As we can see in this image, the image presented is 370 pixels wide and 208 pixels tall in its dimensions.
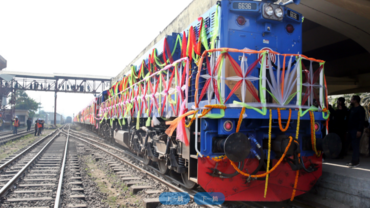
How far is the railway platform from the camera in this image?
4.75 meters

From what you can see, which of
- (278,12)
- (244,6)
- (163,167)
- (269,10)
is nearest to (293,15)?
(278,12)

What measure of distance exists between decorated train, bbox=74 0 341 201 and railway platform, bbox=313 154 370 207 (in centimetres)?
57

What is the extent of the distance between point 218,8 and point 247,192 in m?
3.19

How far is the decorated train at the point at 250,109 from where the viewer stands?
4.50 m

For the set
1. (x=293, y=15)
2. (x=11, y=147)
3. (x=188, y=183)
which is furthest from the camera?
(x=11, y=147)

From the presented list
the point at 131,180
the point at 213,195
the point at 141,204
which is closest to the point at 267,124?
the point at 213,195

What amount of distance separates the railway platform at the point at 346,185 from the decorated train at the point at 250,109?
0.57 metres

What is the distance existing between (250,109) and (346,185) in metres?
2.40

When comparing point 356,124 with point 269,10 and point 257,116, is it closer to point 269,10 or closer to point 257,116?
point 257,116

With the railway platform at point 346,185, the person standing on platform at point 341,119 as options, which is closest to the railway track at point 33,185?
the railway platform at point 346,185

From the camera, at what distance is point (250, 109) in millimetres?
4484

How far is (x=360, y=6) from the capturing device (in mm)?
7074

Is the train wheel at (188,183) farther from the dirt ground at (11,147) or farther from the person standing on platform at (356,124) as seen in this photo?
the dirt ground at (11,147)

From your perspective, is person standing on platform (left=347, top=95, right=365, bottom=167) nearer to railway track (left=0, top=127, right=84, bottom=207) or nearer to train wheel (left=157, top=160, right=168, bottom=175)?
train wheel (left=157, top=160, right=168, bottom=175)
